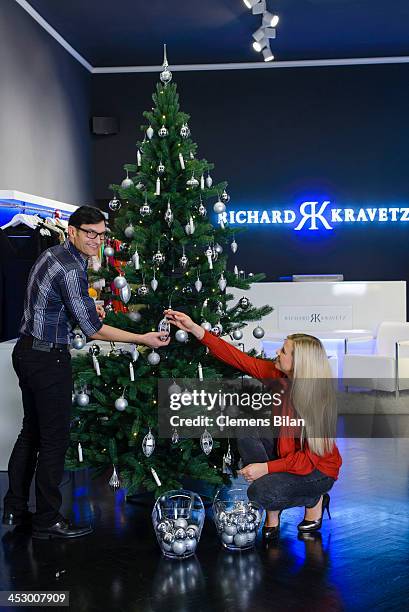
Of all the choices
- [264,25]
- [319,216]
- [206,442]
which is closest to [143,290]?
[206,442]

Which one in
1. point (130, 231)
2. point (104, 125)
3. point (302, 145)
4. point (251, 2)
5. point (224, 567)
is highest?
point (251, 2)

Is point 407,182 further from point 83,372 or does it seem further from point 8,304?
point 83,372

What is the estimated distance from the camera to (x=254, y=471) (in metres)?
4.24

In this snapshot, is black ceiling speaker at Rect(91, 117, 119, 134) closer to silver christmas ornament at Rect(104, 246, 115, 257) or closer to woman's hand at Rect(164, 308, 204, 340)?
silver christmas ornament at Rect(104, 246, 115, 257)

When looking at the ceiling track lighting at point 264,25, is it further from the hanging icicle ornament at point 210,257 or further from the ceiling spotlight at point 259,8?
the hanging icicle ornament at point 210,257

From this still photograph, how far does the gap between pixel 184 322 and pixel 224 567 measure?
4.03 feet

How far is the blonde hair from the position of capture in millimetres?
4344

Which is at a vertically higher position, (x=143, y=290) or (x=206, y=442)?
(x=143, y=290)

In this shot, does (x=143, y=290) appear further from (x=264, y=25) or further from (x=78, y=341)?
(x=264, y=25)

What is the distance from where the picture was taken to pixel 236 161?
10500mm

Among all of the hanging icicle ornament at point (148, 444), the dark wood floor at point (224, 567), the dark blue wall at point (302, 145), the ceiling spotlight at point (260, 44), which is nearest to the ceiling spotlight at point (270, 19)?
the ceiling spotlight at point (260, 44)

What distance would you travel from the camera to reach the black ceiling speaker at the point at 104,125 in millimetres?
10336

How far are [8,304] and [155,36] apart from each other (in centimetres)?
426

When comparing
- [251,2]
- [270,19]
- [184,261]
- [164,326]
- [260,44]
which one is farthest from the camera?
[260,44]
